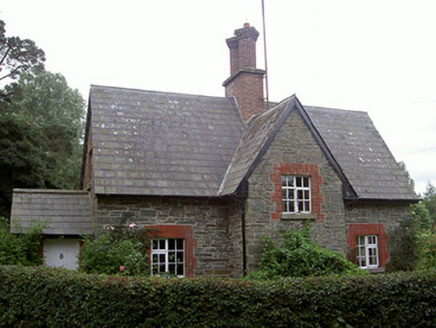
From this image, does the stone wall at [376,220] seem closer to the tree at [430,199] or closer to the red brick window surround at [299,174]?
the red brick window surround at [299,174]

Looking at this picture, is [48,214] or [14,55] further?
[14,55]

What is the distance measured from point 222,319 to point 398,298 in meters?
3.67

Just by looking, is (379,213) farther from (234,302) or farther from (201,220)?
(234,302)

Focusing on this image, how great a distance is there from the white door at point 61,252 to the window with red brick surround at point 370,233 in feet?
30.5

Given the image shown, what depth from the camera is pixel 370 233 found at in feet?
54.1

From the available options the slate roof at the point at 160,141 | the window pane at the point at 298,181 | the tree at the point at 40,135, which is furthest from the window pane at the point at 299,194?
the tree at the point at 40,135

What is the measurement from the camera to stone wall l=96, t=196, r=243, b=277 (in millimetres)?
13633

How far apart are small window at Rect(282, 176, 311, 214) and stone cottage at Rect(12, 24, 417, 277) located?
3cm

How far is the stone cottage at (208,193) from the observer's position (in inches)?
535

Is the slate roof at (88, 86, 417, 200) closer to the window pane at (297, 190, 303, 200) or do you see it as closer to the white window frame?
the window pane at (297, 190, 303, 200)

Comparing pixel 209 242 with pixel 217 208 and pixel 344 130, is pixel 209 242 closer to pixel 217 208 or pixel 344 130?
pixel 217 208

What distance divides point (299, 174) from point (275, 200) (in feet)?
3.89

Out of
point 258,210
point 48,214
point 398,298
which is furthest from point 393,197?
point 48,214

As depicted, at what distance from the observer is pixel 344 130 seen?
19.4 metres
